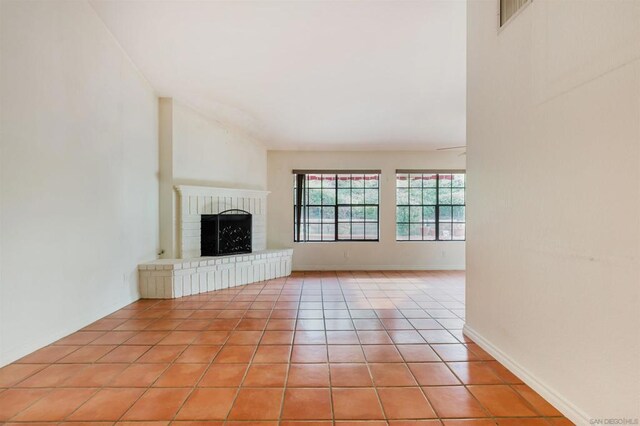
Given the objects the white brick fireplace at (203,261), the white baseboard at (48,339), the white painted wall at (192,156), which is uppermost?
the white painted wall at (192,156)

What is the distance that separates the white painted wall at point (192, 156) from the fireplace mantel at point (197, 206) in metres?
0.08

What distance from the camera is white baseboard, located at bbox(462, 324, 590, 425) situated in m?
1.62

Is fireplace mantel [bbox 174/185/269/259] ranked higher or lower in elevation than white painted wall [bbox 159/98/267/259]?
lower

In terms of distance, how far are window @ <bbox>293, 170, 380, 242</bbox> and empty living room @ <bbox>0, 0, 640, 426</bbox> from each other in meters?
1.37

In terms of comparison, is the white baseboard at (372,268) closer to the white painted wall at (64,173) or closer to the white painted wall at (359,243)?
the white painted wall at (359,243)

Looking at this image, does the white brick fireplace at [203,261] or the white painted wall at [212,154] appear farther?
the white painted wall at [212,154]

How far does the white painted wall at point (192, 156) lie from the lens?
4.44 m

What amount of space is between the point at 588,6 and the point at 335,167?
4.88 meters

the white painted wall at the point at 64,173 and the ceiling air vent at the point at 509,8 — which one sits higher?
the ceiling air vent at the point at 509,8

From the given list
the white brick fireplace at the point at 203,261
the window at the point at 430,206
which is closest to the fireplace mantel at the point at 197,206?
the white brick fireplace at the point at 203,261

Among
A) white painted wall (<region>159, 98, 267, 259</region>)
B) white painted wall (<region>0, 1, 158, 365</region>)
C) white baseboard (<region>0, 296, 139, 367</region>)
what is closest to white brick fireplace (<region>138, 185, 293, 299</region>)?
white painted wall (<region>159, 98, 267, 259</region>)

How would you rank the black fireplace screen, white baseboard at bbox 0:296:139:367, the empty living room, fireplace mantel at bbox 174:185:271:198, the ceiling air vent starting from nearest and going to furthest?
the empty living room → the ceiling air vent → white baseboard at bbox 0:296:139:367 → fireplace mantel at bbox 174:185:271:198 → the black fireplace screen

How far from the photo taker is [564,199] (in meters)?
1.70

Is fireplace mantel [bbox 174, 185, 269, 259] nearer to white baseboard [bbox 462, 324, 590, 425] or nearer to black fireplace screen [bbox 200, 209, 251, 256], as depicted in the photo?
black fireplace screen [bbox 200, 209, 251, 256]
